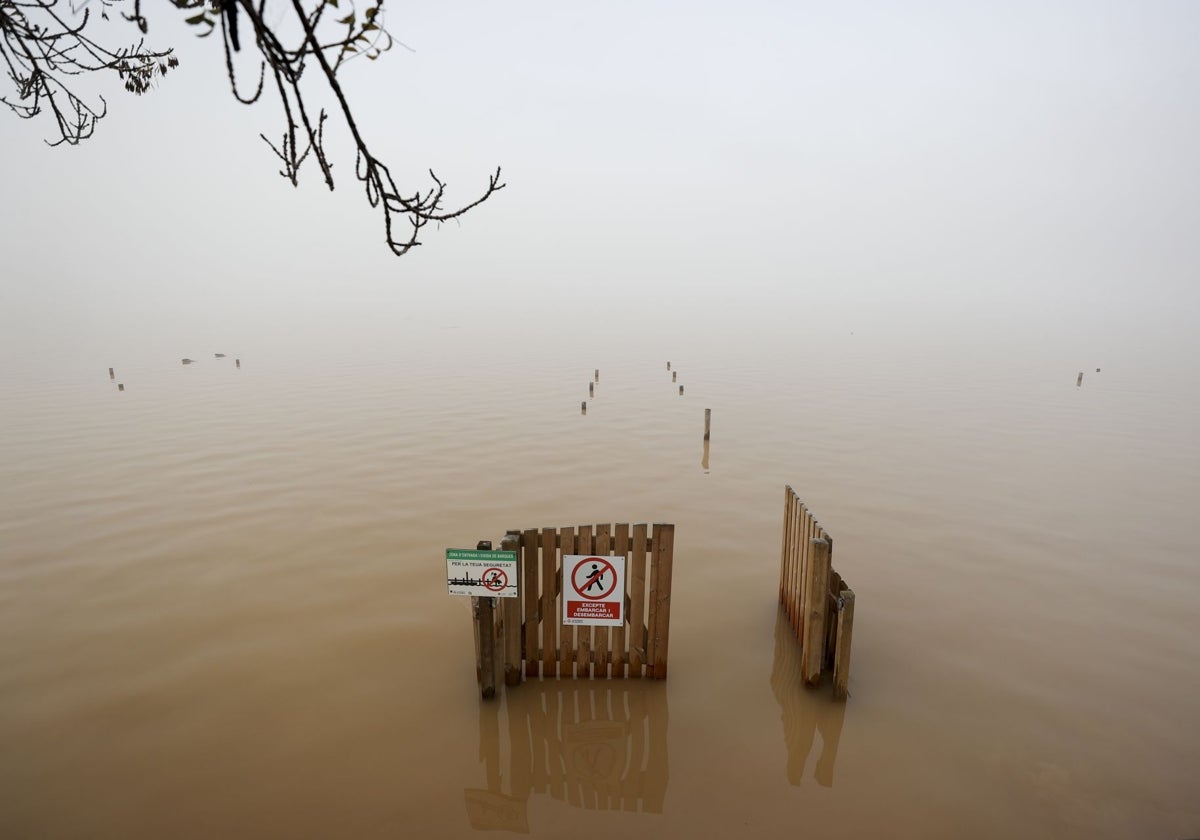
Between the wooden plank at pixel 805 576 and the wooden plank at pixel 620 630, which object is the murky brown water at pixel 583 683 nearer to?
the wooden plank at pixel 620 630

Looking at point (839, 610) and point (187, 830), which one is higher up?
point (839, 610)

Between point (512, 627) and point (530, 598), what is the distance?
1.07ft

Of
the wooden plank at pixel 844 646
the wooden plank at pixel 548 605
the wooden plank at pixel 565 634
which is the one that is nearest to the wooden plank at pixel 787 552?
the wooden plank at pixel 844 646

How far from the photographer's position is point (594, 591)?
5.27 metres

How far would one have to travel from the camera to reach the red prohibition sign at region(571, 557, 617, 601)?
5215mm

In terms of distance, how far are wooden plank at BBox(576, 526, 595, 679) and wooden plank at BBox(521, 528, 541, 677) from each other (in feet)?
0.95

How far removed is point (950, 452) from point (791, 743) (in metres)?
12.3

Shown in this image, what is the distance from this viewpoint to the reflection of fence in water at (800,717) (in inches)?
190

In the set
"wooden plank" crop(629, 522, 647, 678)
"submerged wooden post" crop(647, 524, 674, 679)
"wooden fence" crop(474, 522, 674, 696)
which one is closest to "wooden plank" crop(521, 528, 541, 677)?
"wooden fence" crop(474, 522, 674, 696)

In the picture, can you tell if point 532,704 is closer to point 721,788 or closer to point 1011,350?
point 721,788

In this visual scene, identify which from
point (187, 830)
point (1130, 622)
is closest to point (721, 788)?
point (187, 830)

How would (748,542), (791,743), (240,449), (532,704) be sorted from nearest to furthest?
(791,743)
(532,704)
(748,542)
(240,449)

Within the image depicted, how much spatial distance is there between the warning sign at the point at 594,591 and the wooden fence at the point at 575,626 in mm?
67

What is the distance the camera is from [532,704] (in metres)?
5.46
